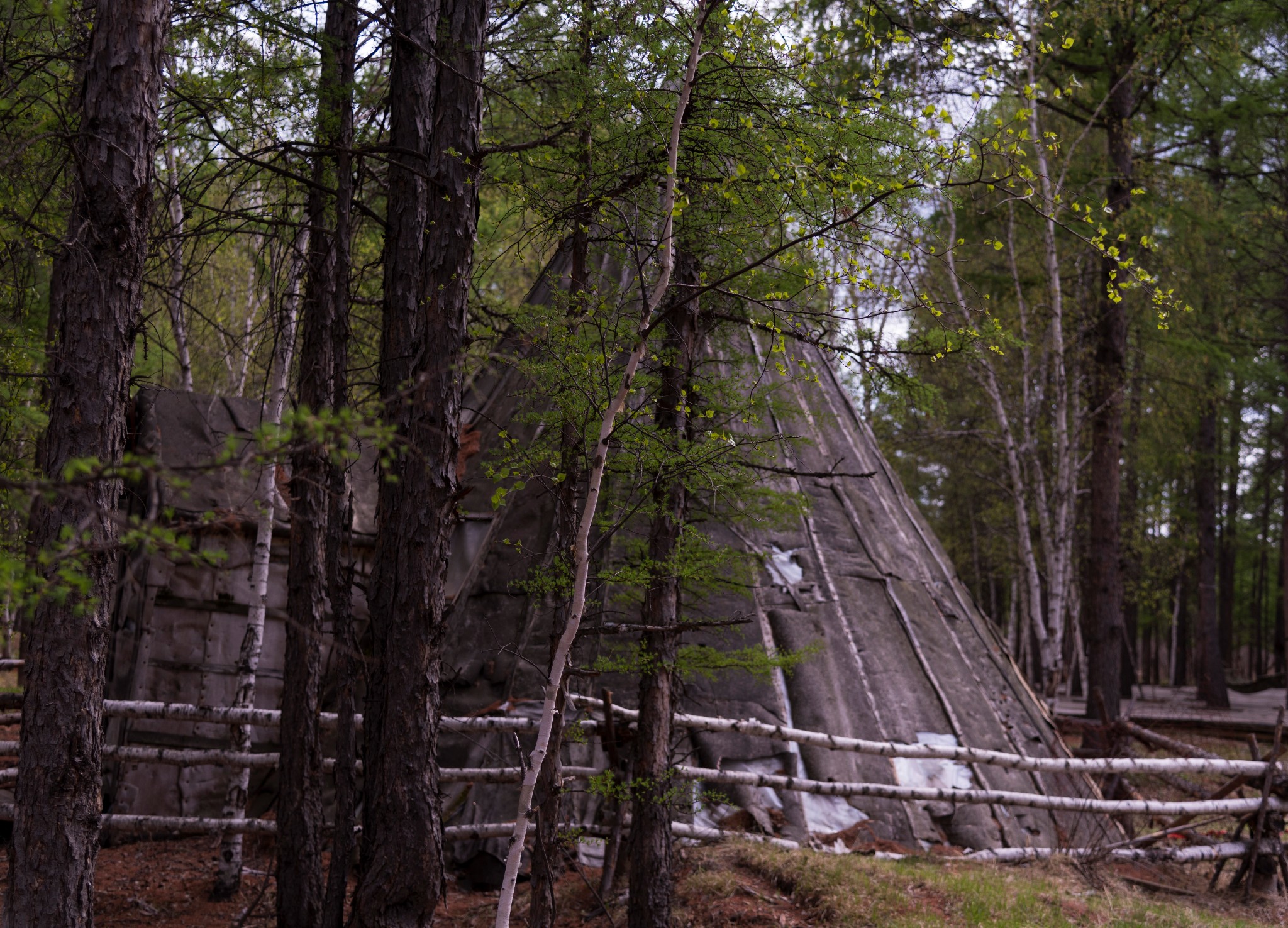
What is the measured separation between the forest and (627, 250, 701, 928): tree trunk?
32mm

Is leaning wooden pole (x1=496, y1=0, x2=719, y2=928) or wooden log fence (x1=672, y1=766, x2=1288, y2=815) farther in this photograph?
wooden log fence (x1=672, y1=766, x2=1288, y2=815)

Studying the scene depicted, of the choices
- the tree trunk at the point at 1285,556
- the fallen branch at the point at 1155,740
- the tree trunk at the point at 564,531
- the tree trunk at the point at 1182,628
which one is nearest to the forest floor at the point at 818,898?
the tree trunk at the point at 564,531

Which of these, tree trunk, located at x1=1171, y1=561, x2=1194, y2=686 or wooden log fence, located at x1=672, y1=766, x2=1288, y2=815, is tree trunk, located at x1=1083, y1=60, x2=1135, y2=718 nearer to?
wooden log fence, located at x1=672, y1=766, x2=1288, y2=815

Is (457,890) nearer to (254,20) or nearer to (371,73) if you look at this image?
(254,20)

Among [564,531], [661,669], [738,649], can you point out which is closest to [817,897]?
[661,669]

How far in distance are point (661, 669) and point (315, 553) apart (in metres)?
2.60

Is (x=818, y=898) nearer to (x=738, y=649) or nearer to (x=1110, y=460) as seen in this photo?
(x=738, y=649)

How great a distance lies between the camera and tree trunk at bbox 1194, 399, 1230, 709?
21000mm

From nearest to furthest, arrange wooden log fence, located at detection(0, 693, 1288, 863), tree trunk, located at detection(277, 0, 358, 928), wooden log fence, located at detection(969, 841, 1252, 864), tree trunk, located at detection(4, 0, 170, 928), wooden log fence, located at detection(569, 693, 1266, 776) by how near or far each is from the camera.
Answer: tree trunk, located at detection(4, 0, 170, 928) → tree trunk, located at detection(277, 0, 358, 928) → wooden log fence, located at detection(0, 693, 1288, 863) → wooden log fence, located at detection(569, 693, 1266, 776) → wooden log fence, located at detection(969, 841, 1252, 864)

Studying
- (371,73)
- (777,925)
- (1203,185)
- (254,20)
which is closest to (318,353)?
(254,20)

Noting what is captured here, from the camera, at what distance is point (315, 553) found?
7.00m

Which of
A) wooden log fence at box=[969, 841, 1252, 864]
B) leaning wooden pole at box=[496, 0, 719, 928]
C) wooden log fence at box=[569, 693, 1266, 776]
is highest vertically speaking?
leaning wooden pole at box=[496, 0, 719, 928]

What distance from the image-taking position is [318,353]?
23.3 ft

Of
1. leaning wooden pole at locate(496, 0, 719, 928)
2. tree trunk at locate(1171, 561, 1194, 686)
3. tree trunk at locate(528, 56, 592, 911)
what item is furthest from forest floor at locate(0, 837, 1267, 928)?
tree trunk at locate(1171, 561, 1194, 686)
